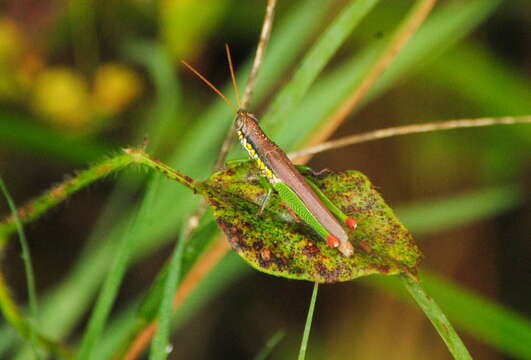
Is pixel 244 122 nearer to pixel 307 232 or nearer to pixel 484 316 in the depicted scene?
pixel 307 232

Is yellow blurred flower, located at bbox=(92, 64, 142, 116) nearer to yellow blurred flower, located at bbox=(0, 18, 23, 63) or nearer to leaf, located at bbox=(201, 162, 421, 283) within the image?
yellow blurred flower, located at bbox=(0, 18, 23, 63)

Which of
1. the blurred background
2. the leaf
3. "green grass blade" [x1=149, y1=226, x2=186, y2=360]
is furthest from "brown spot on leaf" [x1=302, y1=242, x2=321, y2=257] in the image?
the blurred background

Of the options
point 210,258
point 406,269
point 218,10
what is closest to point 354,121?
point 218,10

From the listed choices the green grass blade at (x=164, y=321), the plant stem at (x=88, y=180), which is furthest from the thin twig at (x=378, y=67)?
the plant stem at (x=88, y=180)

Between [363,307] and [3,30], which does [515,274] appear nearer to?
[363,307]

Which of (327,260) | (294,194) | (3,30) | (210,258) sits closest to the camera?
(327,260)

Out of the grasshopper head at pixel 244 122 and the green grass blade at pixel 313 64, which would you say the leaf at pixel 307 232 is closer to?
A: the grasshopper head at pixel 244 122
